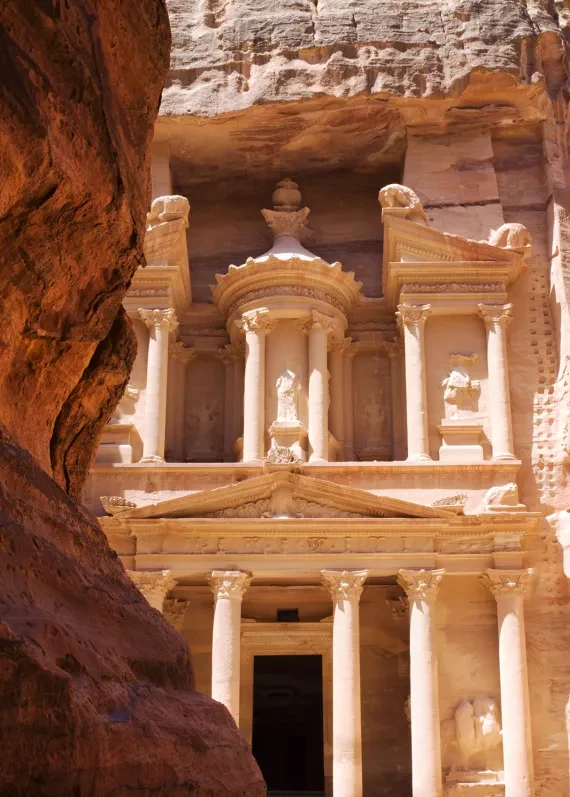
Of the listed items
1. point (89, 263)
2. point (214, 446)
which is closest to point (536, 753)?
point (214, 446)

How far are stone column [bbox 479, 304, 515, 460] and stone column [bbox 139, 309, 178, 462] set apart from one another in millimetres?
6098

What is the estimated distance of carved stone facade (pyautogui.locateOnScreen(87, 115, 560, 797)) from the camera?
19.8 metres

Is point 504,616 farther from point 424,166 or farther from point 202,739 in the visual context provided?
point 202,739

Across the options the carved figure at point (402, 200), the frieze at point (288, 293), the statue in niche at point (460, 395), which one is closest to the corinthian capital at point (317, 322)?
the frieze at point (288, 293)

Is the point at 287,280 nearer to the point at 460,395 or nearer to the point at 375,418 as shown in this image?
the point at 375,418

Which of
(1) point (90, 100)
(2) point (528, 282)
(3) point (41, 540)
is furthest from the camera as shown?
(2) point (528, 282)

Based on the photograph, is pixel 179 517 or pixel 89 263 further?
pixel 179 517

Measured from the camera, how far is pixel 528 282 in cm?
2388

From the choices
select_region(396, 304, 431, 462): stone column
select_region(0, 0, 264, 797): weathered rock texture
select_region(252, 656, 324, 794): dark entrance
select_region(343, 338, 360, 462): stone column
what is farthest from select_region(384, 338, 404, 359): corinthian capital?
select_region(0, 0, 264, 797): weathered rock texture

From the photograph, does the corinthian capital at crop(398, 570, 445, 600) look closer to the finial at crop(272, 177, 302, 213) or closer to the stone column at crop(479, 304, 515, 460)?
the stone column at crop(479, 304, 515, 460)

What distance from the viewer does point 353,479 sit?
2167cm

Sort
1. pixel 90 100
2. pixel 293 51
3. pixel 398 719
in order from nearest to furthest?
pixel 90 100 < pixel 398 719 < pixel 293 51

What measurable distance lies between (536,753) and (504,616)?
227 cm

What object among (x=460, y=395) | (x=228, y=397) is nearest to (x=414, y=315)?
(x=460, y=395)
